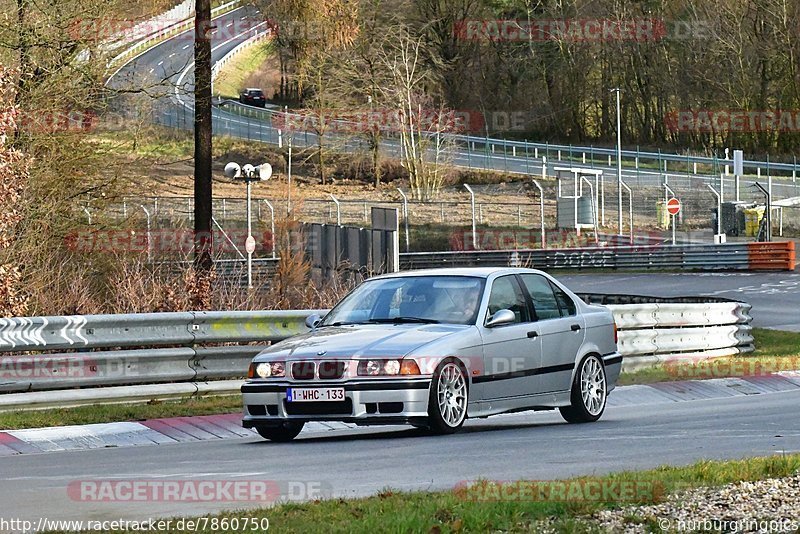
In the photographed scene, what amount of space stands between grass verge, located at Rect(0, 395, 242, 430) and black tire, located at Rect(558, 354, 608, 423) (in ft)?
11.7

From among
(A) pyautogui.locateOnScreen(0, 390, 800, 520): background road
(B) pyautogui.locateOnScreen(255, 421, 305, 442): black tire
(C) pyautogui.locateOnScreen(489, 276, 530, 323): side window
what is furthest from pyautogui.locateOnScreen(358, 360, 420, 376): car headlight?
(C) pyautogui.locateOnScreen(489, 276, 530, 323): side window

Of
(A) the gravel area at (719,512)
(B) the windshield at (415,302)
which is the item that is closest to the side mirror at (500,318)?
(B) the windshield at (415,302)

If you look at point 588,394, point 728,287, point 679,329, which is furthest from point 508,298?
point 728,287

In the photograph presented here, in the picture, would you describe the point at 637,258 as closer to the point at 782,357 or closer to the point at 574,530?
the point at 782,357

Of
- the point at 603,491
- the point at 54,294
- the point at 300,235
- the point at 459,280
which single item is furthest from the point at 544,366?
the point at 300,235

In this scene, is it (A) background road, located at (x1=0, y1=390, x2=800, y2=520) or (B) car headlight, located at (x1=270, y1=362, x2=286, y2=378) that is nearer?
(A) background road, located at (x1=0, y1=390, x2=800, y2=520)

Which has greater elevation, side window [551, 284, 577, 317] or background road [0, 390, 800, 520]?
side window [551, 284, 577, 317]

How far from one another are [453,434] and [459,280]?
159cm

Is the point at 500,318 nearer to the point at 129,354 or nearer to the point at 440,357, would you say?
the point at 440,357

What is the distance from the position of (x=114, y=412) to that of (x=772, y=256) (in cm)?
3587

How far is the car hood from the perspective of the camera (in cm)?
1225

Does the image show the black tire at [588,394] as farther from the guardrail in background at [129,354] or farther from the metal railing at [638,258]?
the metal railing at [638,258]

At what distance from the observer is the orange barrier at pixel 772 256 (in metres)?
46.8

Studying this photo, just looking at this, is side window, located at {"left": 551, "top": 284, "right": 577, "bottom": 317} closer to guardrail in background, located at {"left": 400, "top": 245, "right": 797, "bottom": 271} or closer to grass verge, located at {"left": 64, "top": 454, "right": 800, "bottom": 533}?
grass verge, located at {"left": 64, "top": 454, "right": 800, "bottom": 533}
